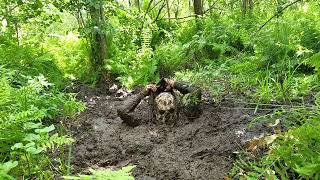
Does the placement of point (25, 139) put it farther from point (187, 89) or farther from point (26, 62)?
point (26, 62)

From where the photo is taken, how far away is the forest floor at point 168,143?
3080mm

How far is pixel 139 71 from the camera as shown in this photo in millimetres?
6789

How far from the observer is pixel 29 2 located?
216 inches

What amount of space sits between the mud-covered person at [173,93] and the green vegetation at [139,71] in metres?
0.31

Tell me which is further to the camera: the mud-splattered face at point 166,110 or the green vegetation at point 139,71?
the mud-splattered face at point 166,110

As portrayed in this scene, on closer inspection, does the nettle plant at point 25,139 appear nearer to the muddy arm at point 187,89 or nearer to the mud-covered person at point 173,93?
the mud-covered person at point 173,93

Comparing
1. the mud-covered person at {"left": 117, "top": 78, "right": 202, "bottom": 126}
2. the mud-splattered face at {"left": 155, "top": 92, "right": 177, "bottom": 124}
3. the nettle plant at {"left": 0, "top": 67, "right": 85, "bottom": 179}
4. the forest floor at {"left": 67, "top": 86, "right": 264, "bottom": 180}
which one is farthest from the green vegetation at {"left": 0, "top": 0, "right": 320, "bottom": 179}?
the mud-splattered face at {"left": 155, "top": 92, "right": 177, "bottom": 124}

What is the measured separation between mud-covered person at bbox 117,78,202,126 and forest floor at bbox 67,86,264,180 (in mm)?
89

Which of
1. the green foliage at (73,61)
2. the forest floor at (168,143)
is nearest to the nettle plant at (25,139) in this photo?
the forest floor at (168,143)

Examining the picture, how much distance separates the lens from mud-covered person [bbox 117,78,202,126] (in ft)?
14.0

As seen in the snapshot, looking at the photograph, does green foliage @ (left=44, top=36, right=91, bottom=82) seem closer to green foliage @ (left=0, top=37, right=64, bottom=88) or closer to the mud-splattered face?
green foliage @ (left=0, top=37, right=64, bottom=88)

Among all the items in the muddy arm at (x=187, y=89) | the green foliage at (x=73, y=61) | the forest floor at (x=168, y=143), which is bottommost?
the forest floor at (x=168, y=143)

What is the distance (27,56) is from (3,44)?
0.42 m

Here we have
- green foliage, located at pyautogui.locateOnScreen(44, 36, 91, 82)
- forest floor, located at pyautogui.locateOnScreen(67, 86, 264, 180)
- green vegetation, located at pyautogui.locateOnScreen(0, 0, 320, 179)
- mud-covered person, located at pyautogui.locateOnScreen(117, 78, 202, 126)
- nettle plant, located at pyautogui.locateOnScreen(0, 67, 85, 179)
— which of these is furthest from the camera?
green foliage, located at pyautogui.locateOnScreen(44, 36, 91, 82)
